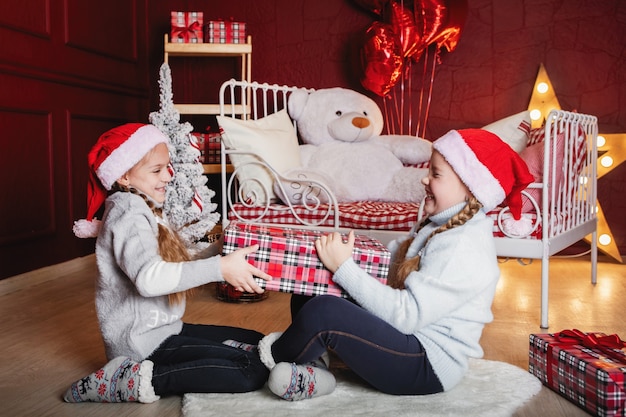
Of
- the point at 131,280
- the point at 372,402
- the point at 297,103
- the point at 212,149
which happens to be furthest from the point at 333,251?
the point at 212,149

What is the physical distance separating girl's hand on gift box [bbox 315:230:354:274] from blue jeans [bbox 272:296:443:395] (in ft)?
0.28

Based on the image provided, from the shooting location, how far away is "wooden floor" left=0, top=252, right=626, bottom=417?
5.32 feet

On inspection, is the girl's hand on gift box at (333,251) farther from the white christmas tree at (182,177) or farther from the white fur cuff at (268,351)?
the white christmas tree at (182,177)

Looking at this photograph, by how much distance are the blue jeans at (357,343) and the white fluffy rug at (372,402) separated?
59 mm

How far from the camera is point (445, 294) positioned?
149 cm

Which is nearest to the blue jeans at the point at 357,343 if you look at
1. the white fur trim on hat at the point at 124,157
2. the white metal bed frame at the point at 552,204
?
the white fur trim on hat at the point at 124,157

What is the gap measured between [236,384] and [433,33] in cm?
238

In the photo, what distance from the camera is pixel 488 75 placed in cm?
381

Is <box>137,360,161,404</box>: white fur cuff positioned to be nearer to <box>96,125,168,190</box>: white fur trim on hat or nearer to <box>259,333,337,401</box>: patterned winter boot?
<box>259,333,337,401</box>: patterned winter boot

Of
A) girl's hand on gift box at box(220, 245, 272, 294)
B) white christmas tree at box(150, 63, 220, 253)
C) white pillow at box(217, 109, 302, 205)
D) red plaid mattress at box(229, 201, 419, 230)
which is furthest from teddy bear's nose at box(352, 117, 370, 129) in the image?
girl's hand on gift box at box(220, 245, 272, 294)

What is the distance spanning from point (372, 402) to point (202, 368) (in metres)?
0.41

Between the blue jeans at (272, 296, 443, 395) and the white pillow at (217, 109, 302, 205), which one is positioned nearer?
the blue jeans at (272, 296, 443, 395)

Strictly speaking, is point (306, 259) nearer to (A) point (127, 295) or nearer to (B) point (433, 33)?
(A) point (127, 295)

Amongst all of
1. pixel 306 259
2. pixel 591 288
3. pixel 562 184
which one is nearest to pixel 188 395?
pixel 306 259
